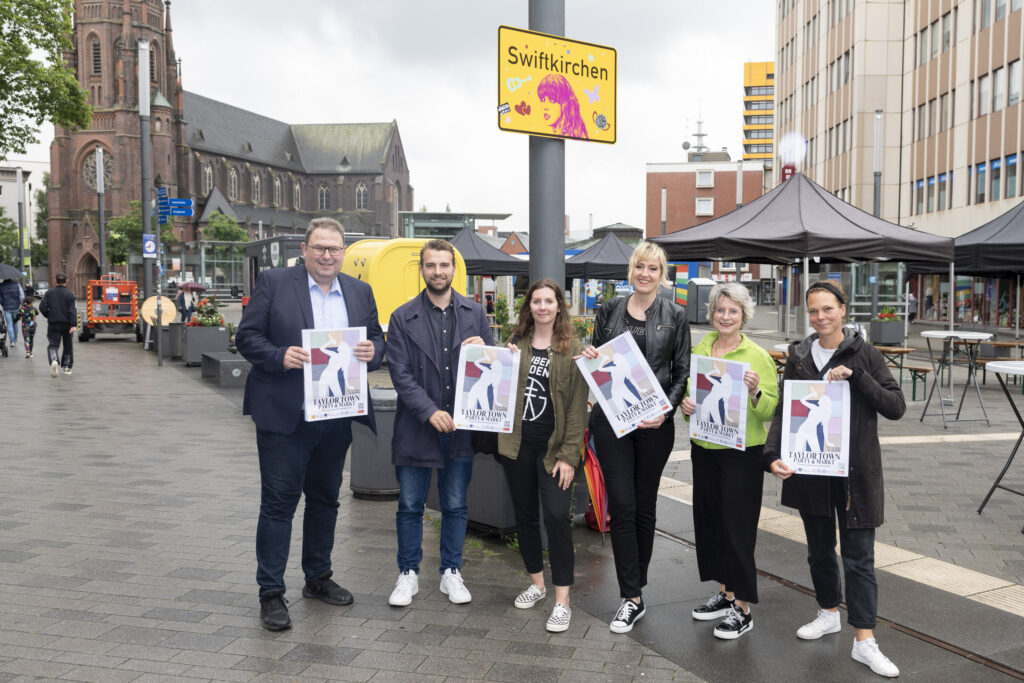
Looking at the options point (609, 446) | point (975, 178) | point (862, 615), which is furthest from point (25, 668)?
point (975, 178)

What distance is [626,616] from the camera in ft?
14.5

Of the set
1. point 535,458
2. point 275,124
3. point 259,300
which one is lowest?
point 535,458

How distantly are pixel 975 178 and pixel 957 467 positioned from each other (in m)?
29.7

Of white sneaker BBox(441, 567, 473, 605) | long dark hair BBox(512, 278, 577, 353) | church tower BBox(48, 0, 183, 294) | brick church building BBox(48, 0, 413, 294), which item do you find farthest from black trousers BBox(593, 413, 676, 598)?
church tower BBox(48, 0, 183, 294)

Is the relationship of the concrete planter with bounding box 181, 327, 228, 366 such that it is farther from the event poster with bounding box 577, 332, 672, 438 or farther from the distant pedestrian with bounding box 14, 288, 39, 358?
the event poster with bounding box 577, 332, 672, 438

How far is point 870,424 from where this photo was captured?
159 inches

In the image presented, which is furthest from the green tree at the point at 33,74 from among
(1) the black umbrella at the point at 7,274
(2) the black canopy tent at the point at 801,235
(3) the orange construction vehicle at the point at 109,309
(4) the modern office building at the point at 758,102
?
(4) the modern office building at the point at 758,102

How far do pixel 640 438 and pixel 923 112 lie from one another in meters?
40.7

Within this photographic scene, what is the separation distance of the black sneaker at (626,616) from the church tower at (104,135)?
3047 inches

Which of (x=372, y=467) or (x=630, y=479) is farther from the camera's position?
(x=372, y=467)

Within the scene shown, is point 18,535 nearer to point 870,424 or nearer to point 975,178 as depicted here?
point 870,424

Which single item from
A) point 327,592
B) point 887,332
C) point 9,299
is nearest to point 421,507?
point 327,592

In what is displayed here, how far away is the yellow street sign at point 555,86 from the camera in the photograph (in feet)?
17.5

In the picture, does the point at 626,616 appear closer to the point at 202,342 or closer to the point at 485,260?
the point at 202,342
